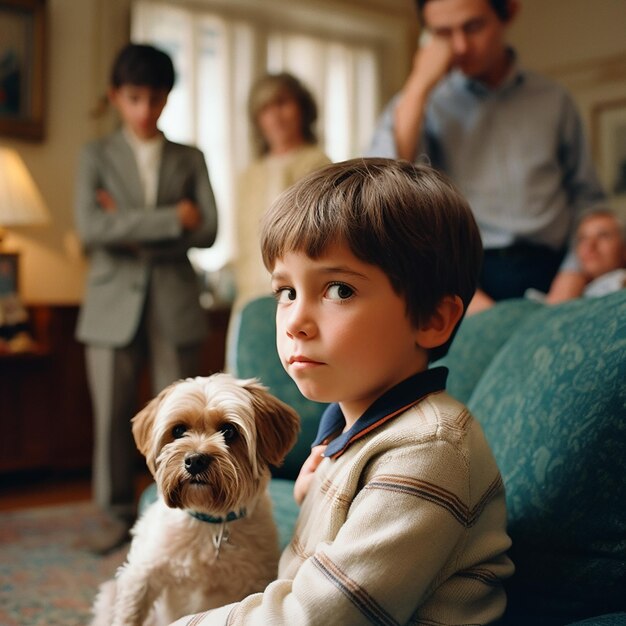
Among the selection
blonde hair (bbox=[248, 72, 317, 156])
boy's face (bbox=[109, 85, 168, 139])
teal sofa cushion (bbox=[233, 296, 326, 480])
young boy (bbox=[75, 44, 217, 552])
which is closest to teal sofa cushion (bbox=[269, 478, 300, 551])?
teal sofa cushion (bbox=[233, 296, 326, 480])

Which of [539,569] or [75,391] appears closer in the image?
[539,569]

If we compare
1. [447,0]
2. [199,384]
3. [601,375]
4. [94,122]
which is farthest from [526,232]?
[94,122]

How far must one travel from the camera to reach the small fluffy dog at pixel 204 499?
1061 millimetres

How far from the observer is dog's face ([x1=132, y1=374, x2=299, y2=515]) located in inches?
41.3

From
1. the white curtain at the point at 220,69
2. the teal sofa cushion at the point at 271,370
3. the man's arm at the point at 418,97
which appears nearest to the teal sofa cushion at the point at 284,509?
the teal sofa cushion at the point at 271,370

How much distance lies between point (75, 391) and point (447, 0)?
288 centimetres

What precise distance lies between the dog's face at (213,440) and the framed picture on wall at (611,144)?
4.98m

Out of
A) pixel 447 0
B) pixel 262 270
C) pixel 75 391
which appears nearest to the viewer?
pixel 447 0

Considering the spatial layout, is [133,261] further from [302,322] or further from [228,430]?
[302,322]

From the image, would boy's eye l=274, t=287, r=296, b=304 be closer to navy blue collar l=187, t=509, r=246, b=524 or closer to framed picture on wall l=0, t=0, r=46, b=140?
navy blue collar l=187, t=509, r=246, b=524

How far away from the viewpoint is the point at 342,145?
5.72 m

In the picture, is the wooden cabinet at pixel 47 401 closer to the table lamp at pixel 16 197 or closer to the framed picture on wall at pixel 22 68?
the table lamp at pixel 16 197

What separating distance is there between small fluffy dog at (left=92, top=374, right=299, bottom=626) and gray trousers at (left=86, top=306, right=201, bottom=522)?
1.72 m

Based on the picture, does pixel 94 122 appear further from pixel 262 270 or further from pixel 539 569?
pixel 539 569
